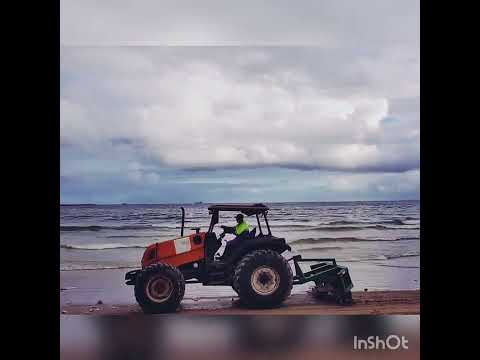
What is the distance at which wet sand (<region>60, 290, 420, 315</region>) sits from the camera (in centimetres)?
535

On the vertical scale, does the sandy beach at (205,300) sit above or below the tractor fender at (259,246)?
below

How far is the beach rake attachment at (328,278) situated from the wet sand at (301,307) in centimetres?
7

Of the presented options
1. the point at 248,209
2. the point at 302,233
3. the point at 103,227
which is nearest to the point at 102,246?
the point at 103,227

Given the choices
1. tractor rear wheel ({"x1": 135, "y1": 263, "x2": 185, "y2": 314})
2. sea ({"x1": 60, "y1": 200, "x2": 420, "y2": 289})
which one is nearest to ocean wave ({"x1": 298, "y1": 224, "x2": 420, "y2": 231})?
sea ({"x1": 60, "y1": 200, "x2": 420, "y2": 289})

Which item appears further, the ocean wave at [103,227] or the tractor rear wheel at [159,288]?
the ocean wave at [103,227]

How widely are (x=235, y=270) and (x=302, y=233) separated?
2.40 feet

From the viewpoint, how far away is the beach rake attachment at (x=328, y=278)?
5.42 m

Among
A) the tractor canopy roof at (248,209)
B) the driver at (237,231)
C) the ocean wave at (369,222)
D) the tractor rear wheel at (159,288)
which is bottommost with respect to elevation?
the tractor rear wheel at (159,288)

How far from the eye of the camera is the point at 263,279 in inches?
209

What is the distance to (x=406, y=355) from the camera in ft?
16.9

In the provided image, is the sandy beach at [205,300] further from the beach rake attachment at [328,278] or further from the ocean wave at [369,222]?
the ocean wave at [369,222]

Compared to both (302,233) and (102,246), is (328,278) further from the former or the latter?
(102,246)

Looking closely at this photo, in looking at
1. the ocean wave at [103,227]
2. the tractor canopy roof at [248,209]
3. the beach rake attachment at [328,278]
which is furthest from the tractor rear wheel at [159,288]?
the beach rake attachment at [328,278]
